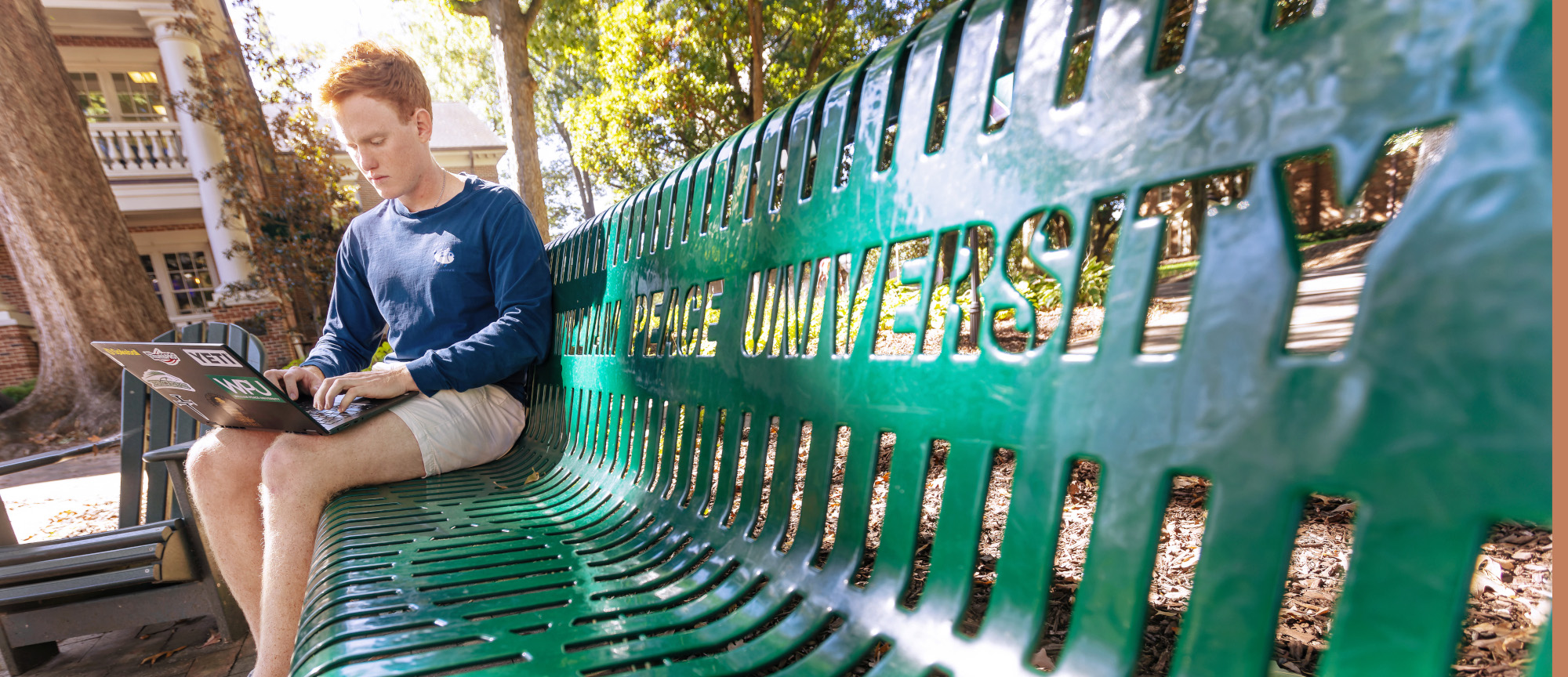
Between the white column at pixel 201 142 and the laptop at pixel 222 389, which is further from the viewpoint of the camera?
the white column at pixel 201 142

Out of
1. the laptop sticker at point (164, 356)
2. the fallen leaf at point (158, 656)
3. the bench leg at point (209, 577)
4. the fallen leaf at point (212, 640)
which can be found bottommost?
the fallen leaf at point (158, 656)

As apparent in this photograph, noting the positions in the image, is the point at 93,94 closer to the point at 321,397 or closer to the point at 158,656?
the point at 158,656

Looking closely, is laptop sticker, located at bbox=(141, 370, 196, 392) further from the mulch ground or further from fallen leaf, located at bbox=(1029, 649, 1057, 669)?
fallen leaf, located at bbox=(1029, 649, 1057, 669)

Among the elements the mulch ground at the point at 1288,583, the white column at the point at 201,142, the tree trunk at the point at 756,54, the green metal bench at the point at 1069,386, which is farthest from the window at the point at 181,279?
the mulch ground at the point at 1288,583

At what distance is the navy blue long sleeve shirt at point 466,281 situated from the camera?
2.49 m

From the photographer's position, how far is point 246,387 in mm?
1854

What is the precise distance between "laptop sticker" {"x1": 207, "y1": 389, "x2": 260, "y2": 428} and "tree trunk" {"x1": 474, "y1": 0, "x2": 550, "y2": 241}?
19.5 ft

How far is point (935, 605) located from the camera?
3.31 feet

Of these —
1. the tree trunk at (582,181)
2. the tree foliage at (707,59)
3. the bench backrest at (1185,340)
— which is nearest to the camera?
the bench backrest at (1185,340)

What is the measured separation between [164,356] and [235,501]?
0.59 metres

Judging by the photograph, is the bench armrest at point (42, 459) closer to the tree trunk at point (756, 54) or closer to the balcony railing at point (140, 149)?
the tree trunk at point (756, 54)

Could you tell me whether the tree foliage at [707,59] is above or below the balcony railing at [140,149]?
above

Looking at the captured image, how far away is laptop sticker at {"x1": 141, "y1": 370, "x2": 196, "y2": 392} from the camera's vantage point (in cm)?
204

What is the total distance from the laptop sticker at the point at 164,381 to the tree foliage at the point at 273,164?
941cm
